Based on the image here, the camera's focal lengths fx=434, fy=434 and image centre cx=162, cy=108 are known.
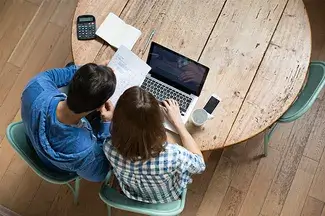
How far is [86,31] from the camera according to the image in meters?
1.76

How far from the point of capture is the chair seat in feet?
4.98

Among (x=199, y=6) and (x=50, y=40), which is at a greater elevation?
(x=199, y=6)

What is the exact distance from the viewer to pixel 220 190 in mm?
2260

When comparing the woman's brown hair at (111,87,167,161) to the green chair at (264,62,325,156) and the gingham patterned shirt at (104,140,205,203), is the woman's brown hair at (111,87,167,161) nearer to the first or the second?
the gingham patterned shirt at (104,140,205,203)

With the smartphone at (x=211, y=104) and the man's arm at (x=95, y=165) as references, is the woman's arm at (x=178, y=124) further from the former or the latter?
the man's arm at (x=95, y=165)

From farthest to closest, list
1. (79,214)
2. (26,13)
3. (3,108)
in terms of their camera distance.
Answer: (26,13), (3,108), (79,214)

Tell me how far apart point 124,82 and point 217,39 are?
1.38 feet

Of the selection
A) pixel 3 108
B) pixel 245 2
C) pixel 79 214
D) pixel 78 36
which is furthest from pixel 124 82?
pixel 3 108

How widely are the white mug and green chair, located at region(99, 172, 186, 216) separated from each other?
30 cm

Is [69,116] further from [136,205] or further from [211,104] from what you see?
[211,104]

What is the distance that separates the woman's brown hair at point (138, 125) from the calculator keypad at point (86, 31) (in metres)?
0.48

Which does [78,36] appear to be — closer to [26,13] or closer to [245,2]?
[245,2]

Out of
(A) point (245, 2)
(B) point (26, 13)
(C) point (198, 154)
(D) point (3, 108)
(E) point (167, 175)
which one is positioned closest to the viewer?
(E) point (167, 175)

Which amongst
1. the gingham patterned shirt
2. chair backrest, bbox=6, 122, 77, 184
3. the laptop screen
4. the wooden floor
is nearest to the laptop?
the laptop screen
